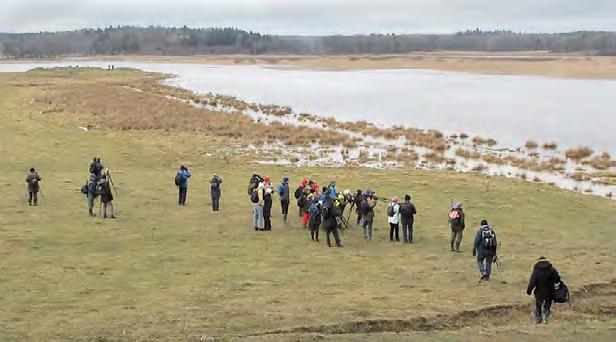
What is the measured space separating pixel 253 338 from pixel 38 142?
38.1 meters

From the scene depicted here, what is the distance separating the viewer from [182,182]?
101ft

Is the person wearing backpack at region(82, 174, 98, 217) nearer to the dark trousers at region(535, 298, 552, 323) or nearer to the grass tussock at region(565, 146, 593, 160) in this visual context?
the dark trousers at region(535, 298, 552, 323)

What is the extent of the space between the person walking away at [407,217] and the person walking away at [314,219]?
9.47 feet

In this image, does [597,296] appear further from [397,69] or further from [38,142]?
[397,69]

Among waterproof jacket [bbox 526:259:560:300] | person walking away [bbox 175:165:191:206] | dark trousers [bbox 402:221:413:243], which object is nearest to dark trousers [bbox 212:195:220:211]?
person walking away [bbox 175:165:191:206]

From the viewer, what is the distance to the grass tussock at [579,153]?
5019 centimetres

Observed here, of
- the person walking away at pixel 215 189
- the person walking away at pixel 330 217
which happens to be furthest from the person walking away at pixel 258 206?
the person walking away at pixel 215 189

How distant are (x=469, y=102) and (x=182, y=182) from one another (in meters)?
68.0

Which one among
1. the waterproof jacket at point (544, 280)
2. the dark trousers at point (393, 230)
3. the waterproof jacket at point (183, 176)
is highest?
the waterproof jacket at point (183, 176)

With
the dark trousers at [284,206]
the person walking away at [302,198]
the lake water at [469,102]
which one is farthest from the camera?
the lake water at [469,102]

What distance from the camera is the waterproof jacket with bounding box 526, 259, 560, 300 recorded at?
16984 mm

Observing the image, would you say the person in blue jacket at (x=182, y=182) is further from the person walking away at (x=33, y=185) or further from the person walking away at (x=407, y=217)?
the person walking away at (x=407, y=217)

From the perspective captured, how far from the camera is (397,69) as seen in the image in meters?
194

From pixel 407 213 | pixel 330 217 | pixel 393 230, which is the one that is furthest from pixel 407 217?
pixel 330 217
